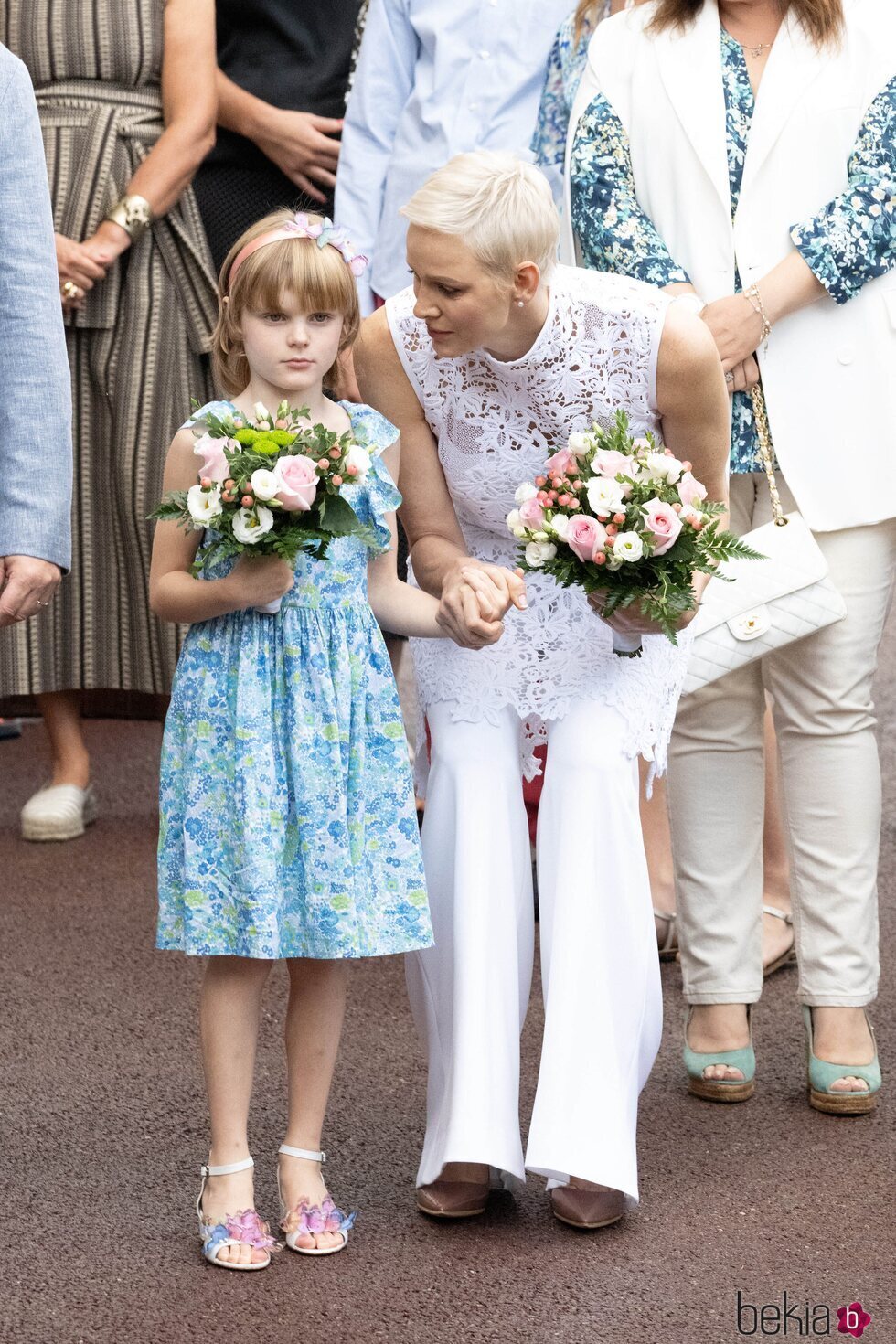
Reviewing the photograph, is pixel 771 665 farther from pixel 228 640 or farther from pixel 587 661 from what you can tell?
pixel 228 640

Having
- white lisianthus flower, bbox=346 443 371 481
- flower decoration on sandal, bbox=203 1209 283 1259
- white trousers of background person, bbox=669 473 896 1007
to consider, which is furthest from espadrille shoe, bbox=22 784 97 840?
white lisianthus flower, bbox=346 443 371 481

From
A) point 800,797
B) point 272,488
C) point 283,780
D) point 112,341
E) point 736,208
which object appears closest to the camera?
point 272,488

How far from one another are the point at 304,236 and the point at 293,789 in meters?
0.87

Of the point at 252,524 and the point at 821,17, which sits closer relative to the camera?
the point at 252,524

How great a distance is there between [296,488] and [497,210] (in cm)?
59

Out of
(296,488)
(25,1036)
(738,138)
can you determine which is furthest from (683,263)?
(25,1036)

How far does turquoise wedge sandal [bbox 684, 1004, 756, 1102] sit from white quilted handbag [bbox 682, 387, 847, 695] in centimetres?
74

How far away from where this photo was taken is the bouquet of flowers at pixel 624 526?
2.96m

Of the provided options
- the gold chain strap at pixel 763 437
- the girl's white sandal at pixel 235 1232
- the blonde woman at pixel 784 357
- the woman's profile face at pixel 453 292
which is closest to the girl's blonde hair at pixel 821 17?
the blonde woman at pixel 784 357

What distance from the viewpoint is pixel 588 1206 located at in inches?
123

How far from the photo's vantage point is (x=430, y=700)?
3334 mm

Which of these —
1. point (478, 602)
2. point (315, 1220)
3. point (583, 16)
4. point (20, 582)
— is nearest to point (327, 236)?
point (478, 602)

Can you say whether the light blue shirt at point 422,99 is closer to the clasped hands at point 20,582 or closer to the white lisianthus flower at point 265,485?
the clasped hands at point 20,582

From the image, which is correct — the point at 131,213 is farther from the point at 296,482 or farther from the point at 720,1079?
the point at 720,1079
